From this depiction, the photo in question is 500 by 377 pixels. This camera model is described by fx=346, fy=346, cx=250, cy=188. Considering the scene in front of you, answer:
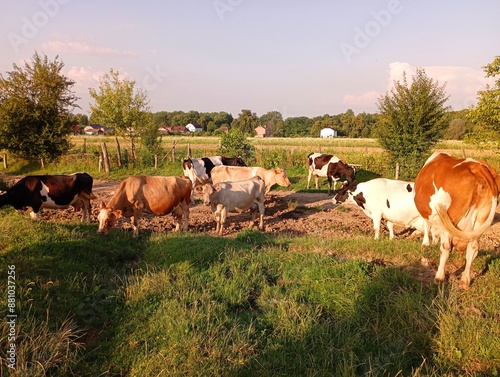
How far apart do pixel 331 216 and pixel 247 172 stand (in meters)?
3.66

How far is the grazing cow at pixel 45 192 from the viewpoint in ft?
30.2

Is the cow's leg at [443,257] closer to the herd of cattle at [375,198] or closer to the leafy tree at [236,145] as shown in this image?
the herd of cattle at [375,198]

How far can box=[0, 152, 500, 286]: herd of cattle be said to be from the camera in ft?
16.8

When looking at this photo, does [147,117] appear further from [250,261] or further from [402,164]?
[250,261]

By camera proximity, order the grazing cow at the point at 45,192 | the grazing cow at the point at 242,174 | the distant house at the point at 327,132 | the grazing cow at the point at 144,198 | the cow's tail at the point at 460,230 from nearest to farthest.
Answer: the cow's tail at the point at 460,230
the grazing cow at the point at 144,198
the grazing cow at the point at 45,192
the grazing cow at the point at 242,174
the distant house at the point at 327,132

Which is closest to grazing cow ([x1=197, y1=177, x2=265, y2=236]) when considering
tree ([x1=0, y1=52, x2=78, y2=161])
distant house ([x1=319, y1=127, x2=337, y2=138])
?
tree ([x1=0, y1=52, x2=78, y2=161])

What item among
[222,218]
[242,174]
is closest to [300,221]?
[222,218]

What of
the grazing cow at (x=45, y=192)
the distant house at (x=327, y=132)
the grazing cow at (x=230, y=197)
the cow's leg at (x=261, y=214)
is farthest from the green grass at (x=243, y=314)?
the distant house at (x=327, y=132)

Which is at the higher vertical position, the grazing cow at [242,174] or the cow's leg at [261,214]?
the grazing cow at [242,174]

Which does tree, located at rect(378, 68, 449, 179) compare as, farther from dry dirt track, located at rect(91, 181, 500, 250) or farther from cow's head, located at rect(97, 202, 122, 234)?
cow's head, located at rect(97, 202, 122, 234)

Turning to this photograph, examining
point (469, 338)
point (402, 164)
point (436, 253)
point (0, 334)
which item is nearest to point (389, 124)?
point (402, 164)

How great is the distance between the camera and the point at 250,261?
6191 millimetres

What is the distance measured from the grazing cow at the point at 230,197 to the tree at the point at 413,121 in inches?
432

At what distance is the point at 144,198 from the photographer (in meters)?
9.11
